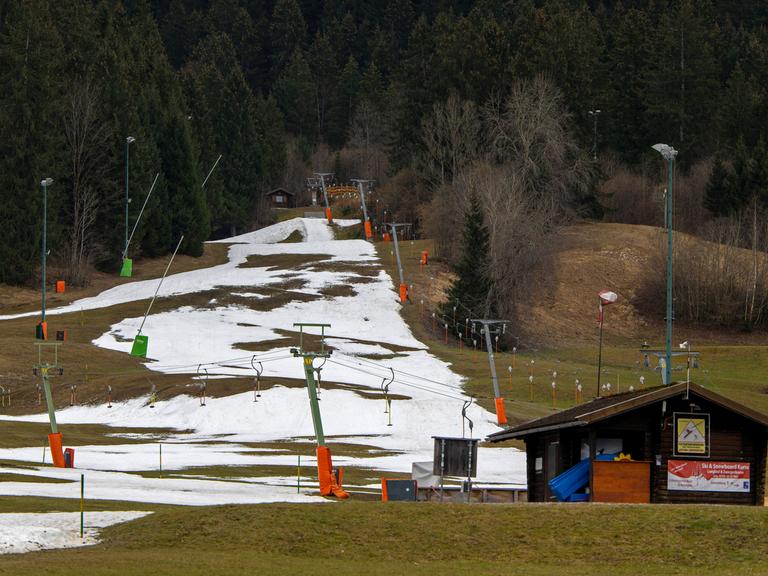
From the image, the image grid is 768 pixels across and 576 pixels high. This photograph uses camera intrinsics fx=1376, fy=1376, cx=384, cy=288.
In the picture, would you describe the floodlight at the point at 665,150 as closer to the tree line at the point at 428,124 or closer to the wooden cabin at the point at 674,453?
the wooden cabin at the point at 674,453

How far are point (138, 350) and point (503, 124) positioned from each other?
166 feet

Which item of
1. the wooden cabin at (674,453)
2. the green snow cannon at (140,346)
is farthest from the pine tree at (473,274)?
the wooden cabin at (674,453)

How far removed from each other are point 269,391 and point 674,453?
3984 cm

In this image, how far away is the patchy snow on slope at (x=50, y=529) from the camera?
2834 centimetres

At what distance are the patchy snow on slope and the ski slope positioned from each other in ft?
19.0

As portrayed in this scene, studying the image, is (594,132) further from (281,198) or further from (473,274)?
(281,198)

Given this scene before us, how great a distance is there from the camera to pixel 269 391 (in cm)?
7156

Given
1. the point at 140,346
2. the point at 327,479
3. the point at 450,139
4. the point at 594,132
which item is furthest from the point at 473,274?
the point at 327,479

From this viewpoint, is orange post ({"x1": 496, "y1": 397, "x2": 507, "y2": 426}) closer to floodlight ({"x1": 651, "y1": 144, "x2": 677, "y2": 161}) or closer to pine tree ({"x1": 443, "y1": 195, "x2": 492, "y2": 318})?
floodlight ({"x1": 651, "y1": 144, "x2": 677, "y2": 161})

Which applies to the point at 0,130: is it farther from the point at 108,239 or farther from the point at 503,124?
the point at 503,124

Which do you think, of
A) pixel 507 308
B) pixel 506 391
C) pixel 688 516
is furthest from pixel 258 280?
pixel 688 516

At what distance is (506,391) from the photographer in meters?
77.9

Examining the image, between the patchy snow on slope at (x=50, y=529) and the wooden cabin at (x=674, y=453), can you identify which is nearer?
the patchy snow on slope at (x=50, y=529)

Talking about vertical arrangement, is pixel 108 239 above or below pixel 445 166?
below
